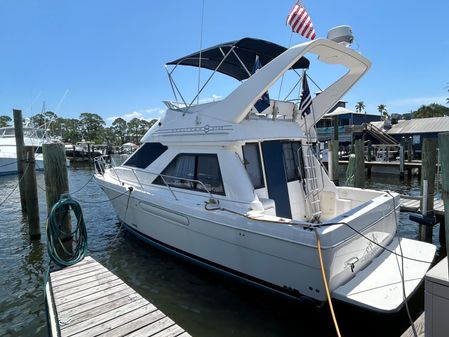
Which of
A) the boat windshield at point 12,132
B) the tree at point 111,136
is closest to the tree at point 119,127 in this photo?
the tree at point 111,136

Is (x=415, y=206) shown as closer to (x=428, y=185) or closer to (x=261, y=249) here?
(x=428, y=185)

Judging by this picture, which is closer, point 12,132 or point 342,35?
point 342,35

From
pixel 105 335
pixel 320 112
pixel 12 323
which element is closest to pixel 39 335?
pixel 12 323

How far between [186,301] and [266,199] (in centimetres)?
205

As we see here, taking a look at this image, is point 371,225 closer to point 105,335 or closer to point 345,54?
point 345,54

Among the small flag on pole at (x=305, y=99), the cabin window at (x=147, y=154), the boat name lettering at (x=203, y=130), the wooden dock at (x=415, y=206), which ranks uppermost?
the small flag on pole at (x=305, y=99)

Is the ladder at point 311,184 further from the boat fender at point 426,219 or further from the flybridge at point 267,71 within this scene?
the boat fender at point 426,219

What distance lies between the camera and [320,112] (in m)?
6.81

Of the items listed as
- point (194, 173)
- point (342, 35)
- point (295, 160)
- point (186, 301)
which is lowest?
point (186, 301)

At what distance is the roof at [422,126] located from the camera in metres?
31.7

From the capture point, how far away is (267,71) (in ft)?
15.9

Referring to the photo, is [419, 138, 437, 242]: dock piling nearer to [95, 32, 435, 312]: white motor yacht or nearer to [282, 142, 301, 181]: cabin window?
[95, 32, 435, 312]: white motor yacht

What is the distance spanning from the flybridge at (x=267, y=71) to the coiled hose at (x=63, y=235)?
9.18 ft

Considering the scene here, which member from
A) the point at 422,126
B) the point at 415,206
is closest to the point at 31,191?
the point at 415,206
